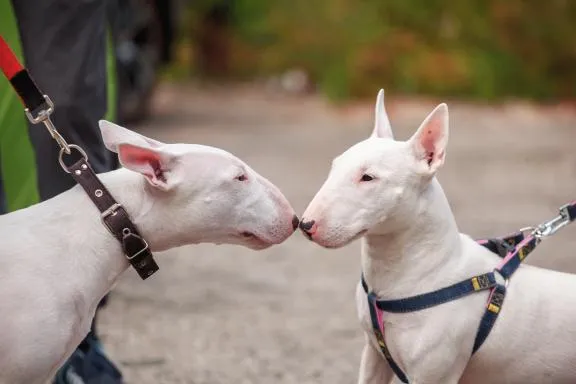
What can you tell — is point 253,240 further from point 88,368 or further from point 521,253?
point 88,368

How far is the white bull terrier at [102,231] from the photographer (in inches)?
122

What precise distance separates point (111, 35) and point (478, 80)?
10.8 meters

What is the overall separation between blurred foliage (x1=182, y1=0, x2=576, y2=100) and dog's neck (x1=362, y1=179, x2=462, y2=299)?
11998 millimetres

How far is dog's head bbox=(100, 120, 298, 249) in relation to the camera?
10.6 ft

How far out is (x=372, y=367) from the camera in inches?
142

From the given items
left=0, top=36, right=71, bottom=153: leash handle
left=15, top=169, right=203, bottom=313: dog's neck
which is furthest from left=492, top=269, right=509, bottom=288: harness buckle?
left=0, top=36, right=71, bottom=153: leash handle

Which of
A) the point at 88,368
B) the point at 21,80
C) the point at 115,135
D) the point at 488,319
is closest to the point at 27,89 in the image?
the point at 21,80

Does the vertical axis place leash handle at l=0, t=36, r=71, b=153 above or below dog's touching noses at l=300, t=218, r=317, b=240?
above

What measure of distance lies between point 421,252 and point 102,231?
37.4 inches

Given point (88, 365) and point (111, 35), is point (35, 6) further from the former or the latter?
point (88, 365)

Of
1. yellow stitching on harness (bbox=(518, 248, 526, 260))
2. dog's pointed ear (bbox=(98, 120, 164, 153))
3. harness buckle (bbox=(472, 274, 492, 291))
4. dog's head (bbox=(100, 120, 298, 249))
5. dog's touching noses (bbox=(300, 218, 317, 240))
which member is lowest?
yellow stitching on harness (bbox=(518, 248, 526, 260))

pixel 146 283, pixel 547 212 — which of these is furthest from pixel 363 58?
pixel 146 283

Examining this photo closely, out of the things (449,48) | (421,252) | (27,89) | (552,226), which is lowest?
(449,48)

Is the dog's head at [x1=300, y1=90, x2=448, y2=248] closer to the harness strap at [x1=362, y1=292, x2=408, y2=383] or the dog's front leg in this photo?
the harness strap at [x1=362, y1=292, x2=408, y2=383]
